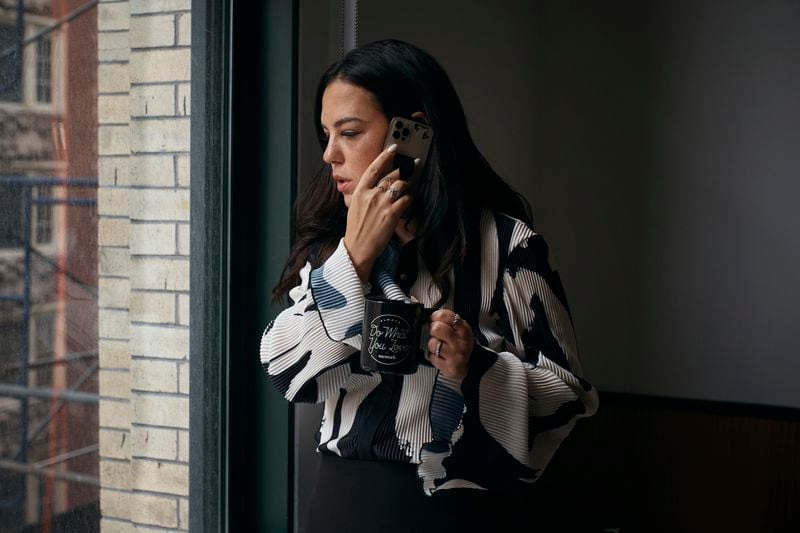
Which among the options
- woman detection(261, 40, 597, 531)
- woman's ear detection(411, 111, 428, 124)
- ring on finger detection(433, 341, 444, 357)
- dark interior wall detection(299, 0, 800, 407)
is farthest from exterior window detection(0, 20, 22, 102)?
dark interior wall detection(299, 0, 800, 407)

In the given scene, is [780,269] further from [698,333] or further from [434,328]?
[434,328]

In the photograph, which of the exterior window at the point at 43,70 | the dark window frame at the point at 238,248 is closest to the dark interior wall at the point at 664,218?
the dark window frame at the point at 238,248

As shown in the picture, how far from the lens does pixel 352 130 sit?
115 cm

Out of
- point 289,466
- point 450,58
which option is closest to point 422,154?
point 289,466

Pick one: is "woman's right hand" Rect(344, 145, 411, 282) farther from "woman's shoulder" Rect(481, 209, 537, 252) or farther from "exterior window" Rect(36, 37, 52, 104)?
"exterior window" Rect(36, 37, 52, 104)

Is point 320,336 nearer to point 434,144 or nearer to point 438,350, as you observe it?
point 438,350

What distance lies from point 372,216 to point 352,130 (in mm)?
155

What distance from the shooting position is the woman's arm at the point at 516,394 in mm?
1046

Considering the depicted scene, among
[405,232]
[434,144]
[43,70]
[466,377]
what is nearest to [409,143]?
[434,144]

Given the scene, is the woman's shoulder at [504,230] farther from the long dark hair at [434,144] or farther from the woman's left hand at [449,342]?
the woman's left hand at [449,342]

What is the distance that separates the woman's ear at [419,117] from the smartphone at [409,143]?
0.05 feet

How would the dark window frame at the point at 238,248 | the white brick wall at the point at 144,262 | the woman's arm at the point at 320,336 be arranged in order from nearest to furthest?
the woman's arm at the point at 320,336
the white brick wall at the point at 144,262
the dark window frame at the point at 238,248

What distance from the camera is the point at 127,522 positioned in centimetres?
137

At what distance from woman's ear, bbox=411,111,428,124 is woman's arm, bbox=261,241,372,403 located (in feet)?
0.78
